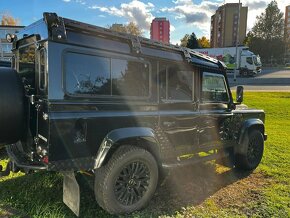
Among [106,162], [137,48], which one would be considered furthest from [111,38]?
[106,162]

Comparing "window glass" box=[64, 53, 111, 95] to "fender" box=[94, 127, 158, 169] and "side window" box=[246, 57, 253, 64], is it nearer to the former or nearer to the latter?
"fender" box=[94, 127, 158, 169]

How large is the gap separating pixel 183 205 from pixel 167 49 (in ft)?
7.27

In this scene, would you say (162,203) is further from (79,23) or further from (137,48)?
(79,23)

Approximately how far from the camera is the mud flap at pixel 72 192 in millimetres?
3438

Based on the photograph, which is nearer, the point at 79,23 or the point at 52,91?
the point at 52,91

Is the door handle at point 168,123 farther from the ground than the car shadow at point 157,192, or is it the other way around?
the door handle at point 168,123

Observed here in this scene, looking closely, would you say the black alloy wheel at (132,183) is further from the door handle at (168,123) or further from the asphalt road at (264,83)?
the asphalt road at (264,83)

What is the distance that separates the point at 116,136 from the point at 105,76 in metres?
0.72

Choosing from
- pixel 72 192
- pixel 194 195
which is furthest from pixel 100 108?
pixel 194 195

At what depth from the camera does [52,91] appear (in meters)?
3.19

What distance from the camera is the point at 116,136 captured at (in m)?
3.61

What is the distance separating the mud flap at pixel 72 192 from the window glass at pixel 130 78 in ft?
3.62

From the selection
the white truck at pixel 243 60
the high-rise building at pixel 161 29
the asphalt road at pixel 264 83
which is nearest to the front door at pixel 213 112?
the asphalt road at pixel 264 83

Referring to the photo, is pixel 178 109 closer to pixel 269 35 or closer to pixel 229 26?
pixel 269 35
